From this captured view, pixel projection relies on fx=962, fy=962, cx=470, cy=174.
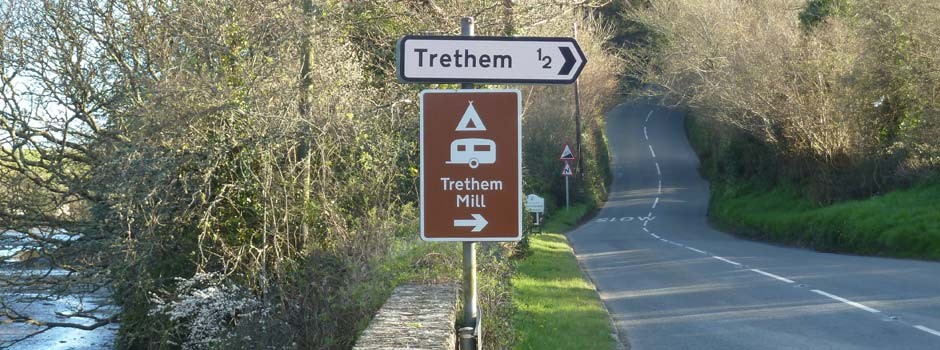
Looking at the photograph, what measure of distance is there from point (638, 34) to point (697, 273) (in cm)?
3975

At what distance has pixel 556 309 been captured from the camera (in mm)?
11719

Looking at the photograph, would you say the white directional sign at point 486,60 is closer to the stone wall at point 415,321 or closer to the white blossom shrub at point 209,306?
the stone wall at point 415,321

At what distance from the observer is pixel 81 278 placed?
36.6 feet

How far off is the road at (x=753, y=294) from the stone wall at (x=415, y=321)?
12.8ft

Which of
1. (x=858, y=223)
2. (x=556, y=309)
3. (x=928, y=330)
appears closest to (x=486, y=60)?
(x=556, y=309)

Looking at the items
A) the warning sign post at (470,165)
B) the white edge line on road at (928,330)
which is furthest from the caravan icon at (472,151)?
the white edge line on road at (928,330)

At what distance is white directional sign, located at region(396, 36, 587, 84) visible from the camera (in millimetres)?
4855

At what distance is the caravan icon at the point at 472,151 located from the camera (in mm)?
4941

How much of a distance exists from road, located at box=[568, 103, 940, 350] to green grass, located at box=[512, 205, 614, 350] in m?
0.37

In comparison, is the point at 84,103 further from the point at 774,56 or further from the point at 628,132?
the point at 628,132

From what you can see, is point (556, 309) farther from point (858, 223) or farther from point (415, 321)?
point (858, 223)

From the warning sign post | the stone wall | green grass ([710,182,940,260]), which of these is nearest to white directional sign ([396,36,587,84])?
the warning sign post

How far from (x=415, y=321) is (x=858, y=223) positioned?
66.9 ft

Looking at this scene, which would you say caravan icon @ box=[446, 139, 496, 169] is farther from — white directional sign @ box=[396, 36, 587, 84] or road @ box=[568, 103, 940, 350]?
road @ box=[568, 103, 940, 350]
